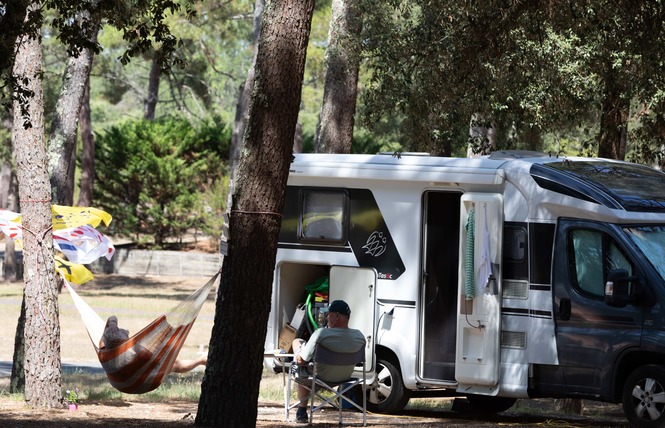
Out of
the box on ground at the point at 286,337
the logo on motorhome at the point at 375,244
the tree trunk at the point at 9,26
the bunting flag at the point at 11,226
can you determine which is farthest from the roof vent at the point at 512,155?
the tree trunk at the point at 9,26

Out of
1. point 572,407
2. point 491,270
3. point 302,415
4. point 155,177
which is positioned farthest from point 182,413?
point 155,177

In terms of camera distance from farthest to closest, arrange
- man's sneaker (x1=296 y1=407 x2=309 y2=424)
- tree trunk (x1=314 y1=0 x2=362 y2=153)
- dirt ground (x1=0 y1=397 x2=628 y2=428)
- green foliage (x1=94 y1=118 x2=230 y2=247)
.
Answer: green foliage (x1=94 y1=118 x2=230 y2=247) → tree trunk (x1=314 y1=0 x2=362 y2=153) → man's sneaker (x1=296 y1=407 x2=309 y2=424) → dirt ground (x1=0 y1=397 x2=628 y2=428)

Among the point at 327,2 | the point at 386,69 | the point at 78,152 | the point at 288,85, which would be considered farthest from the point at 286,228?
the point at 78,152

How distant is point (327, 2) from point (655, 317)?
2601cm

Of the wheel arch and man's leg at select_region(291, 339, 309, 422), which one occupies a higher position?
the wheel arch

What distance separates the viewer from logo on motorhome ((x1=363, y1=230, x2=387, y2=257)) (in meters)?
11.0

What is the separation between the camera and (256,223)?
7609 millimetres

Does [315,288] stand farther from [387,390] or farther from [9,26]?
[9,26]

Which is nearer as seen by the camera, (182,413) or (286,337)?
(182,413)

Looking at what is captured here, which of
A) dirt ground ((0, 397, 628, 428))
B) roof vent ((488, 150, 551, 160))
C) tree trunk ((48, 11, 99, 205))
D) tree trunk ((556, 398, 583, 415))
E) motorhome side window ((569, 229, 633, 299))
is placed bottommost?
dirt ground ((0, 397, 628, 428))

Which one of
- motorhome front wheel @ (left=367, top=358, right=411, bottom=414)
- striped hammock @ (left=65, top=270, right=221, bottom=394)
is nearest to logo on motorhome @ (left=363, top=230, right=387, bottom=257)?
A: motorhome front wheel @ (left=367, top=358, right=411, bottom=414)

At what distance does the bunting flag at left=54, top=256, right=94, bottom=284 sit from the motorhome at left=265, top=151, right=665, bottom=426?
2.34m

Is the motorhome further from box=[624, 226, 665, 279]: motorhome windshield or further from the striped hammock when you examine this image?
the striped hammock

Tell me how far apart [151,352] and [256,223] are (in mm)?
2877
